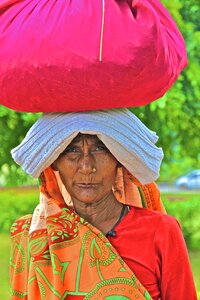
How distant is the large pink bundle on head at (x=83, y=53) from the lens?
256 centimetres

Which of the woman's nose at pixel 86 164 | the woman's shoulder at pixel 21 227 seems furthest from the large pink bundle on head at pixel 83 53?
the woman's shoulder at pixel 21 227

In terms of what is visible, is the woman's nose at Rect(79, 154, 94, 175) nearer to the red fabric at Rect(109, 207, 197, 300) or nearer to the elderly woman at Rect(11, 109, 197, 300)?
the elderly woman at Rect(11, 109, 197, 300)

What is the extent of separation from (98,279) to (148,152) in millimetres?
451

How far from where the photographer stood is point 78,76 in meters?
2.58

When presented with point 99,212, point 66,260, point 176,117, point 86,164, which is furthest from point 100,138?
point 176,117

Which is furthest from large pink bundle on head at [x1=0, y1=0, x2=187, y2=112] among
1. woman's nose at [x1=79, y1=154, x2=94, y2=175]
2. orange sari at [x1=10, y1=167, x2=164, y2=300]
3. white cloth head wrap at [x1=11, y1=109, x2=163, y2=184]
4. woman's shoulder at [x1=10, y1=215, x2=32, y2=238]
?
woman's shoulder at [x1=10, y1=215, x2=32, y2=238]

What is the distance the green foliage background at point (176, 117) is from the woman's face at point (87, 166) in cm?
478

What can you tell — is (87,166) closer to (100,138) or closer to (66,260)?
(100,138)

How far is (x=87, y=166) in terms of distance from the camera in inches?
108

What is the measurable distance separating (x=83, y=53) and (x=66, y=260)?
703 millimetres

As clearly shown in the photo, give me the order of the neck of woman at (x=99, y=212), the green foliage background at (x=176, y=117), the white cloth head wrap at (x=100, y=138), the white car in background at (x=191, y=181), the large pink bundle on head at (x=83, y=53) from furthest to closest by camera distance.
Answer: the white car in background at (x=191, y=181)
the green foliage background at (x=176, y=117)
the neck of woman at (x=99, y=212)
the white cloth head wrap at (x=100, y=138)
the large pink bundle on head at (x=83, y=53)

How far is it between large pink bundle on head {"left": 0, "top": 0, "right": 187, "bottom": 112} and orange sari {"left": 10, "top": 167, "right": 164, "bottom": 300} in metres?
0.36

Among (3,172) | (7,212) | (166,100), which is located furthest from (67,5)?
(7,212)

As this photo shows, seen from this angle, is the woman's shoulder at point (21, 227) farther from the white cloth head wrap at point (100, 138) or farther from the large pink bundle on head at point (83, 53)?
the large pink bundle on head at point (83, 53)
